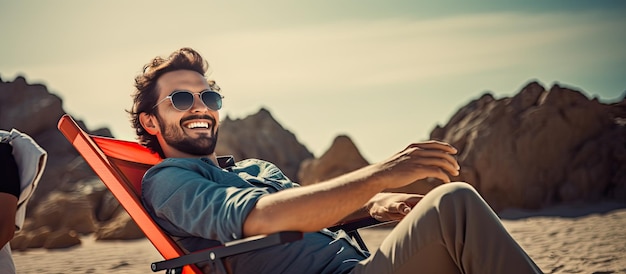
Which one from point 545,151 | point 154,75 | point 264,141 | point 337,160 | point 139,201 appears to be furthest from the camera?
point 264,141

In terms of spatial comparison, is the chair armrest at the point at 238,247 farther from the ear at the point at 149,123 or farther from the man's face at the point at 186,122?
the ear at the point at 149,123

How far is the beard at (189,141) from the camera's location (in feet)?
9.25

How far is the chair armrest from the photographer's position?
6.35 ft

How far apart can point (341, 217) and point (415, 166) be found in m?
0.28

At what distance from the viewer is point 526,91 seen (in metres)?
11.9

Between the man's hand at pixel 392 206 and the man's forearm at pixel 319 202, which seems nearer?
the man's forearm at pixel 319 202

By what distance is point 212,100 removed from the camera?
114 inches

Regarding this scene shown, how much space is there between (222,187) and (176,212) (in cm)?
20

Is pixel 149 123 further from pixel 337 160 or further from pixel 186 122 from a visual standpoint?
pixel 337 160

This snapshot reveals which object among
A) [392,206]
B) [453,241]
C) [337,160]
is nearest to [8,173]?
[392,206]

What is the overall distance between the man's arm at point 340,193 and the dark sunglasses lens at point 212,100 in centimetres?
96

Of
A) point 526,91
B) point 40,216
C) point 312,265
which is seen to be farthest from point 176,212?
point 40,216

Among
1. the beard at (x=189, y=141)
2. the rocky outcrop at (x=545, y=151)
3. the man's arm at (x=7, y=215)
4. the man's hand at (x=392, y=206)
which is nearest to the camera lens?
the man's arm at (x=7, y=215)

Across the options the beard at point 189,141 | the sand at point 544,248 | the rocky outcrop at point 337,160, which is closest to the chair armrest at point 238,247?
the beard at point 189,141
